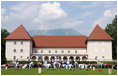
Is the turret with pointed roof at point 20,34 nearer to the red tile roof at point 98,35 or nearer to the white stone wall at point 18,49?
the white stone wall at point 18,49

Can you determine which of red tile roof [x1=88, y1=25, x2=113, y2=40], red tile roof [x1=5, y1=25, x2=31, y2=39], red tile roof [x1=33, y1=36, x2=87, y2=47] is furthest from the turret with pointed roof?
red tile roof [x1=88, y1=25, x2=113, y2=40]

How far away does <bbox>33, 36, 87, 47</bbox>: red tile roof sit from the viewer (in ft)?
213

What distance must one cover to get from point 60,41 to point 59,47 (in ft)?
7.77

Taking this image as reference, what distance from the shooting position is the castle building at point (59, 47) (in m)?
60.4

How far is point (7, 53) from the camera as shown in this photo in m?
61.4

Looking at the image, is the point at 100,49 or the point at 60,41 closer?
the point at 100,49

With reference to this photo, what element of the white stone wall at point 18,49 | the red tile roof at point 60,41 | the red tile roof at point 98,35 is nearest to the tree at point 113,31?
the red tile roof at point 98,35

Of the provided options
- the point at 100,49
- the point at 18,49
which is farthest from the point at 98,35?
the point at 18,49

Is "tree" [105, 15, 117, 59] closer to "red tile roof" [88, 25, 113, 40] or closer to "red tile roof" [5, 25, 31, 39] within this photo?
"red tile roof" [88, 25, 113, 40]

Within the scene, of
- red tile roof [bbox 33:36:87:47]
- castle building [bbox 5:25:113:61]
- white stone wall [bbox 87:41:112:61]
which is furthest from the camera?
red tile roof [bbox 33:36:87:47]

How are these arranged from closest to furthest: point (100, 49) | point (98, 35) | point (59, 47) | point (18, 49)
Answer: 1. point (100, 49)
2. point (98, 35)
3. point (18, 49)
4. point (59, 47)

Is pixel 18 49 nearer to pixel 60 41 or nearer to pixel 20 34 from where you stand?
pixel 20 34

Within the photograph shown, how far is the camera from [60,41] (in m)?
66.3

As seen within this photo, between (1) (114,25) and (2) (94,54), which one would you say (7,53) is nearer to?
(2) (94,54)
